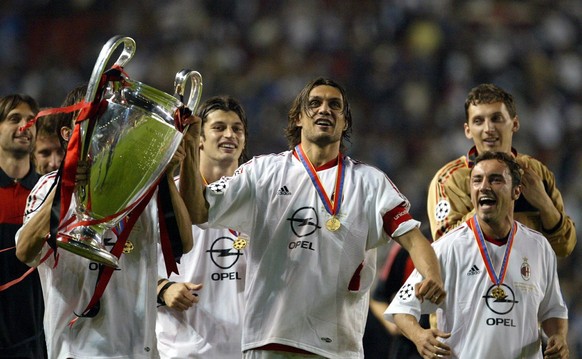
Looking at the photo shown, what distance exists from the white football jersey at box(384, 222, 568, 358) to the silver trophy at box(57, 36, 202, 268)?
155cm

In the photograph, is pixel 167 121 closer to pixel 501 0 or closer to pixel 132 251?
pixel 132 251

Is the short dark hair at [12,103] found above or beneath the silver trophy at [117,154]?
above

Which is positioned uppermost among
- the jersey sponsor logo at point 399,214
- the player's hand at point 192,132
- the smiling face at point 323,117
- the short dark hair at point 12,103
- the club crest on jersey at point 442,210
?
the short dark hair at point 12,103

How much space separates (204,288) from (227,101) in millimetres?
1121

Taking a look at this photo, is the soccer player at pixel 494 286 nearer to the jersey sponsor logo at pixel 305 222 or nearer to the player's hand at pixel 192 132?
the jersey sponsor logo at pixel 305 222

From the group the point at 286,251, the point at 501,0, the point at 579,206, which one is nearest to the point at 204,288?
the point at 286,251

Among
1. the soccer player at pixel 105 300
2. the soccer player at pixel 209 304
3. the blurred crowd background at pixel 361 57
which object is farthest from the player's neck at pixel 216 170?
the blurred crowd background at pixel 361 57

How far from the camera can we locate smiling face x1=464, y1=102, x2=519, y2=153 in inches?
224

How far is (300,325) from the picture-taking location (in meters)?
4.49

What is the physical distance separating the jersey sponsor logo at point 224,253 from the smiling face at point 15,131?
44.9 inches

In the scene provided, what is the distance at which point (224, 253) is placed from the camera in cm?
521

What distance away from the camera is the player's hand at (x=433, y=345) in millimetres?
4555

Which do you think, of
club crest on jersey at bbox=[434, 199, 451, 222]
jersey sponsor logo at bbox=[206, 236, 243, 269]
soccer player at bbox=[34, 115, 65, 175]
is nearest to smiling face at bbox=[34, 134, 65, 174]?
soccer player at bbox=[34, 115, 65, 175]

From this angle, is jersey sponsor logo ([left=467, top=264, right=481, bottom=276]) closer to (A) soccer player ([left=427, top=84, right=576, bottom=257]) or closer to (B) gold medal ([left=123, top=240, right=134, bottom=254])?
(A) soccer player ([left=427, top=84, right=576, bottom=257])
